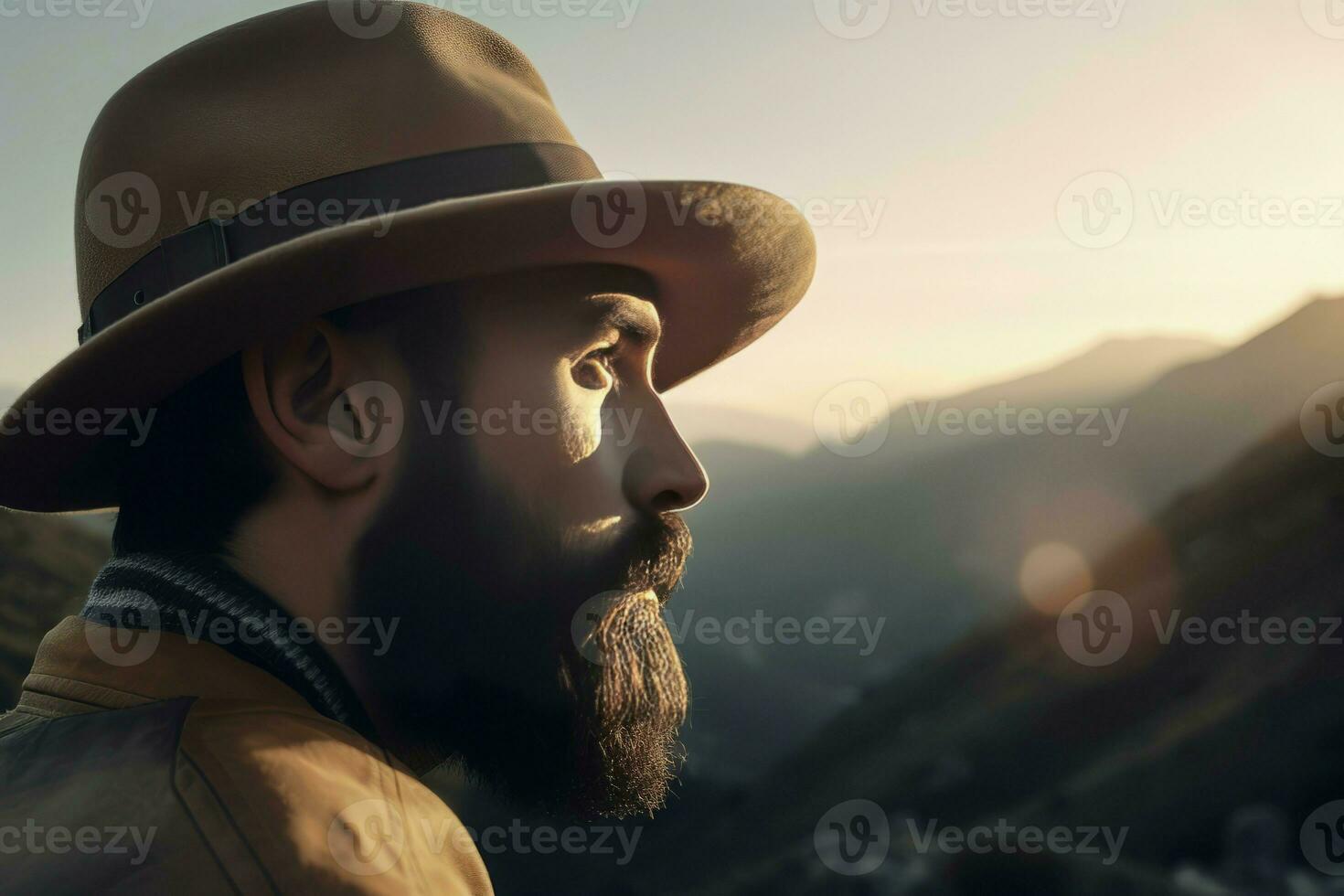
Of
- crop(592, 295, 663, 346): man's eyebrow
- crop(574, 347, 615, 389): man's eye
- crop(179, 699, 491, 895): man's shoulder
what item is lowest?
crop(179, 699, 491, 895): man's shoulder

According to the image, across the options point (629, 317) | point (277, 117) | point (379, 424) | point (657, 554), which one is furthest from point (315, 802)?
point (277, 117)

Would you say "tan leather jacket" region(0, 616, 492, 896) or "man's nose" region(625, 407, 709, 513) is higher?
"man's nose" region(625, 407, 709, 513)

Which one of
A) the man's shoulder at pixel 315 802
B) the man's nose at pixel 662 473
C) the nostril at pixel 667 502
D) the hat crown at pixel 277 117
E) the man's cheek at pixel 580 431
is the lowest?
the man's shoulder at pixel 315 802

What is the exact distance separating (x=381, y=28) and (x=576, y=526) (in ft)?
3.73

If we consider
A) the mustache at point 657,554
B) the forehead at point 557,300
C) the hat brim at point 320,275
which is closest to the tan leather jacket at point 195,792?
the hat brim at point 320,275

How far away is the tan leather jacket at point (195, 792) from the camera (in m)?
1.46

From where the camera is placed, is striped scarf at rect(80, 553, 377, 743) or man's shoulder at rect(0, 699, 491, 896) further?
striped scarf at rect(80, 553, 377, 743)

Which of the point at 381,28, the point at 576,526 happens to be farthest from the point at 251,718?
the point at 381,28

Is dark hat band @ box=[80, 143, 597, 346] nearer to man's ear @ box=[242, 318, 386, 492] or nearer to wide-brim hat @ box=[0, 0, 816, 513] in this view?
wide-brim hat @ box=[0, 0, 816, 513]

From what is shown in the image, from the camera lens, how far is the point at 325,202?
1.99 meters

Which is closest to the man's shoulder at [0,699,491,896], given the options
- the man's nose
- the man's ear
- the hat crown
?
the man's ear

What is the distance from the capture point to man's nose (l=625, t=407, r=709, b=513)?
2.18 meters

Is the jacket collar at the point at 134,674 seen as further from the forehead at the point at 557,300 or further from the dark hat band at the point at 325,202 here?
the forehead at the point at 557,300

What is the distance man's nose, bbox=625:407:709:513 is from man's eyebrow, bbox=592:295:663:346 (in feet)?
0.65
